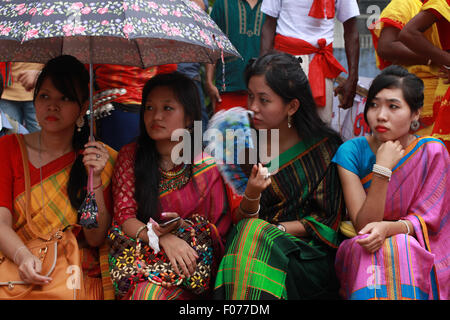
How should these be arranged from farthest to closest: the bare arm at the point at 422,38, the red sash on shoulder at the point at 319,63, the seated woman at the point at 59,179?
the red sash on shoulder at the point at 319,63 < the bare arm at the point at 422,38 < the seated woman at the point at 59,179

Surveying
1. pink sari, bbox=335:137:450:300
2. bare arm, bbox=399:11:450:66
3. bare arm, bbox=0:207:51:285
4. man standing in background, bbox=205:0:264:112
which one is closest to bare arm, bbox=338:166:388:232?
pink sari, bbox=335:137:450:300

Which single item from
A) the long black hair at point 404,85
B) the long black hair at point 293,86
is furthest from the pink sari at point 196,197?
the long black hair at point 404,85

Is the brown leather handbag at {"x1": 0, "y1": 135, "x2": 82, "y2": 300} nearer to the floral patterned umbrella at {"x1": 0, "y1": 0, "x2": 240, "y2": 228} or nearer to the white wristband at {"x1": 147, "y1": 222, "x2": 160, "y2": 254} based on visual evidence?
the floral patterned umbrella at {"x1": 0, "y1": 0, "x2": 240, "y2": 228}

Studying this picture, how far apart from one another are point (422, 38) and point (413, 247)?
174 cm

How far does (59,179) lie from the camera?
121 inches

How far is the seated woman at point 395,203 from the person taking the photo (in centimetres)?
266

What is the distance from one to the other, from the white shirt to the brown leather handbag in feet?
8.06

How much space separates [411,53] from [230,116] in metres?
1.67

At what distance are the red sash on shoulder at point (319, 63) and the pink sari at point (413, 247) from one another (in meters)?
1.40

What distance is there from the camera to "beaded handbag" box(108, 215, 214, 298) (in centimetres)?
275

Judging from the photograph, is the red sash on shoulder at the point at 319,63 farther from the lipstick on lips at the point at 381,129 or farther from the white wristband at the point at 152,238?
the white wristband at the point at 152,238

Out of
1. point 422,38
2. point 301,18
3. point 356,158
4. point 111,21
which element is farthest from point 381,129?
point 301,18

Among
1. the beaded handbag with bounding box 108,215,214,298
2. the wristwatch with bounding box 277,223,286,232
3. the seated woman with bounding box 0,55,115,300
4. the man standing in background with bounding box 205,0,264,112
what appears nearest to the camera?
the beaded handbag with bounding box 108,215,214,298

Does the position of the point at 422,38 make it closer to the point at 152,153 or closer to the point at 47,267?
the point at 152,153
